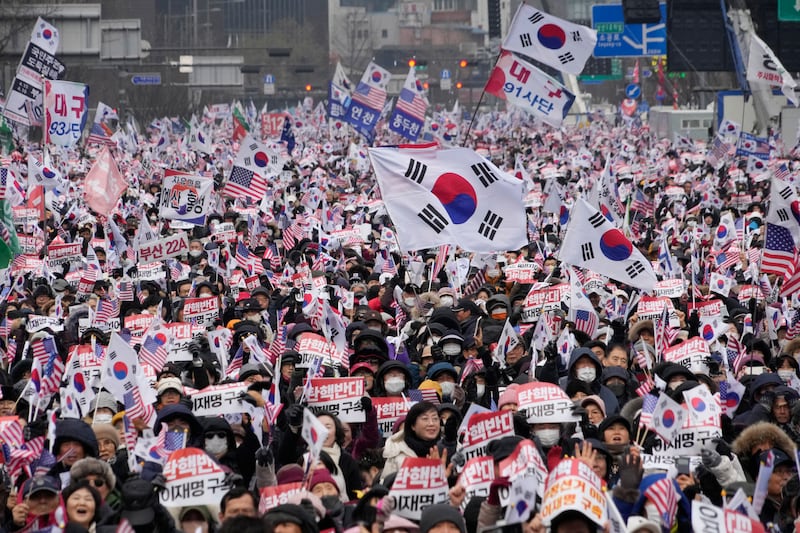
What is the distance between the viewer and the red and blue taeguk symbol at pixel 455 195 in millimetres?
13477

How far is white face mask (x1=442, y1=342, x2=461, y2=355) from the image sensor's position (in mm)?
12172

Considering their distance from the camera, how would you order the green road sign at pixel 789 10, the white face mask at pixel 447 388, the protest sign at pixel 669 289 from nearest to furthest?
1. the white face mask at pixel 447 388
2. the protest sign at pixel 669 289
3. the green road sign at pixel 789 10

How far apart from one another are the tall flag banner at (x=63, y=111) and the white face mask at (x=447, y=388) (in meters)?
16.2

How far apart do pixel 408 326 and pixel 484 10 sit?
160979mm

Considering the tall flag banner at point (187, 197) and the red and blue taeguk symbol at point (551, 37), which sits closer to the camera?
the red and blue taeguk symbol at point (551, 37)

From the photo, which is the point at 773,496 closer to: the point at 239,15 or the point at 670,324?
the point at 670,324

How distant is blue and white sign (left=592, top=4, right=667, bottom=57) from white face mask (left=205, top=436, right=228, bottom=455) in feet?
146

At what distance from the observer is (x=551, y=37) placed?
19516 millimetres

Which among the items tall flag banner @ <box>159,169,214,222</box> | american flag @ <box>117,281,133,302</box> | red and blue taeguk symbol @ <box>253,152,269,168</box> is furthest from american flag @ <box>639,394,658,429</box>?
red and blue taeguk symbol @ <box>253,152,269,168</box>

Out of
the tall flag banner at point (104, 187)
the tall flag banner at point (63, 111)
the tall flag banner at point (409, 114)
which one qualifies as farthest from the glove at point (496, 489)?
the tall flag banner at point (409, 114)

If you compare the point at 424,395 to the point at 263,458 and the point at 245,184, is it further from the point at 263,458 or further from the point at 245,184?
the point at 245,184

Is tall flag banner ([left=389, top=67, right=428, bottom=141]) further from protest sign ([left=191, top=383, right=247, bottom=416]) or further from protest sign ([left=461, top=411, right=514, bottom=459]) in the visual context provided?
protest sign ([left=461, top=411, right=514, bottom=459])

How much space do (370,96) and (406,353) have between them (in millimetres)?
24158

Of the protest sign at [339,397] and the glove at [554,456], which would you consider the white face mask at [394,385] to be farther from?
the glove at [554,456]
